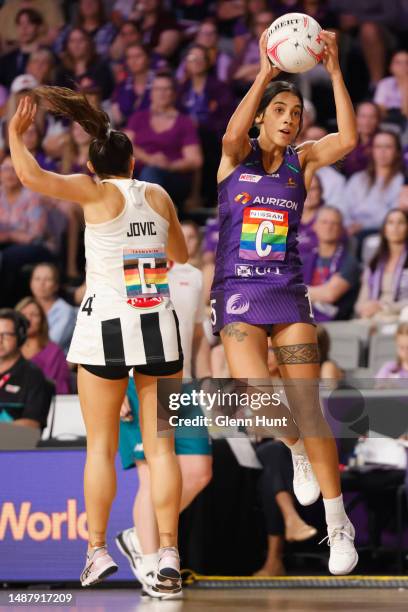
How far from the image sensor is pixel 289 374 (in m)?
5.86

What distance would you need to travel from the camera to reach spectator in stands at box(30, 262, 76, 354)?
10.4 meters

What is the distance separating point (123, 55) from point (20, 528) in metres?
7.11

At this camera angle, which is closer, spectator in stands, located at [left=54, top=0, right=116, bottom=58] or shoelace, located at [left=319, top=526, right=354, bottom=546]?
shoelace, located at [left=319, top=526, right=354, bottom=546]

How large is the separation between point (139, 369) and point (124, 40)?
26.8ft

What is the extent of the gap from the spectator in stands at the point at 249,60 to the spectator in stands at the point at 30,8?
2457mm

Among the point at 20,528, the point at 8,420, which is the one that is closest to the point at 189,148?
the point at 8,420

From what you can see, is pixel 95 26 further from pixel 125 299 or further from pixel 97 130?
pixel 125 299

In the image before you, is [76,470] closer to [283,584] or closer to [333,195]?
[283,584]

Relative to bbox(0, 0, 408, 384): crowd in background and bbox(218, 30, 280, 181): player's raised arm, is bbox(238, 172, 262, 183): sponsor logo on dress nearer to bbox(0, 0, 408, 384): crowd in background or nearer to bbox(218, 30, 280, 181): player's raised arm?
bbox(218, 30, 280, 181): player's raised arm

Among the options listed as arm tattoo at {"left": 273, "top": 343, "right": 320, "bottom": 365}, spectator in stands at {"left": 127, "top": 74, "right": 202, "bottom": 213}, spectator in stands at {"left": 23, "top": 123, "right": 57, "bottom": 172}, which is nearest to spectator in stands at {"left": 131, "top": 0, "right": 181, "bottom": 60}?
spectator in stands at {"left": 127, "top": 74, "right": 202, "bottom": 213}

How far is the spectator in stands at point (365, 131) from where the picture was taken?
11.2 meters

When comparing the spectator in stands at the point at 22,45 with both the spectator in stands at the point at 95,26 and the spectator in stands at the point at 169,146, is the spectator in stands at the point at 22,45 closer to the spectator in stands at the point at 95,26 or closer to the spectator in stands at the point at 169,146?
the spectator in stands at the point at 95,26

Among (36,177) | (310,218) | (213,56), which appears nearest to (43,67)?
(213,56)

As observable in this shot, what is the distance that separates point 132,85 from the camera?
12680mm
